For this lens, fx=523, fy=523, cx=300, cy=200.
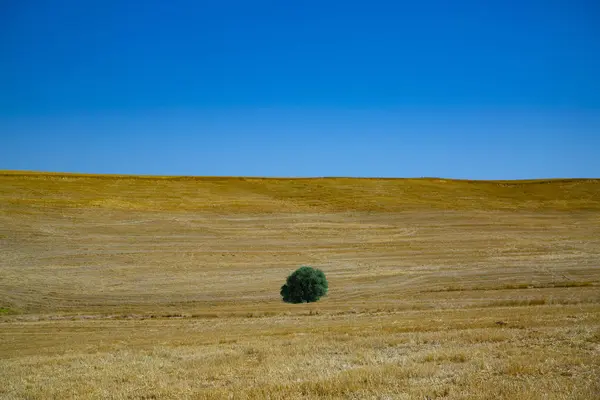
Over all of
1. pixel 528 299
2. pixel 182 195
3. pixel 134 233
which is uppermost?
pixel 182 195

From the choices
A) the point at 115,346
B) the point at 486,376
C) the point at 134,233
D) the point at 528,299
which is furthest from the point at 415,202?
the point at 486,376

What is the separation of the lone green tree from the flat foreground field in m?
1.36

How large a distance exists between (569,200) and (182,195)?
51.9m

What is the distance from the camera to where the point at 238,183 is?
78.2 m

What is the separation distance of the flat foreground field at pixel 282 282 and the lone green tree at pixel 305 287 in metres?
1.36

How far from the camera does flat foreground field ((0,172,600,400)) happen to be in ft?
34.1

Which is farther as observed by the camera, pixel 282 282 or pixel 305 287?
pixel 282 282

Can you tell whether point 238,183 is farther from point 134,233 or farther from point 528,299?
point 528,299

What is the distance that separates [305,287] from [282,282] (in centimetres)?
553

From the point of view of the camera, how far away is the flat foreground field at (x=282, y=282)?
1040 centimetres

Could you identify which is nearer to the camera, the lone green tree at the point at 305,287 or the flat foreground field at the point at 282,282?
the flat foreground field at the point at 282,282

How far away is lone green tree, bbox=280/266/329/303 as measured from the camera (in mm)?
31406

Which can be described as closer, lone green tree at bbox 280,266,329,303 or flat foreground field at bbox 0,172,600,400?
flat foreground field at bbox 0,172,600,400

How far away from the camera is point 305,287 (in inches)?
1239
